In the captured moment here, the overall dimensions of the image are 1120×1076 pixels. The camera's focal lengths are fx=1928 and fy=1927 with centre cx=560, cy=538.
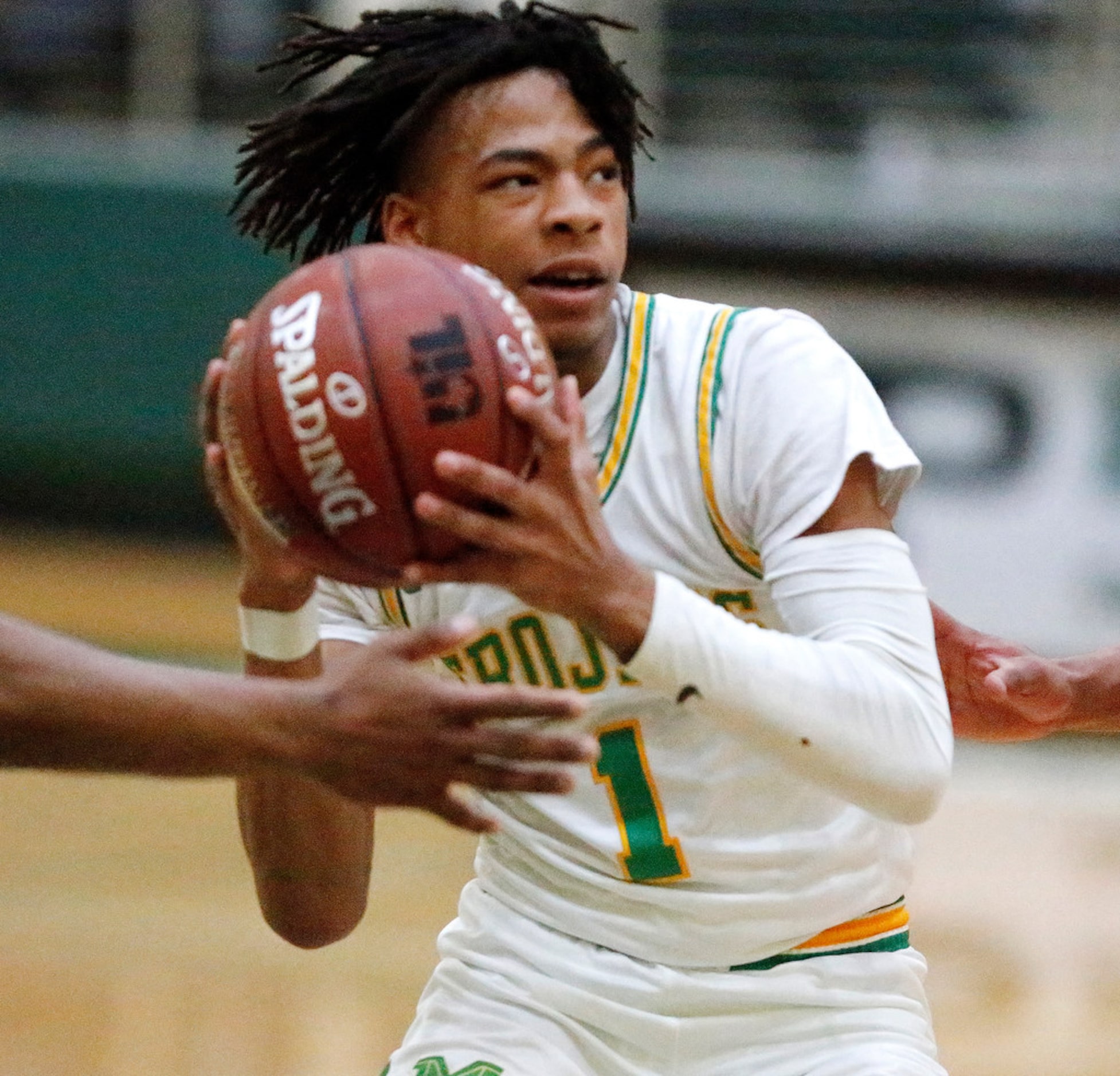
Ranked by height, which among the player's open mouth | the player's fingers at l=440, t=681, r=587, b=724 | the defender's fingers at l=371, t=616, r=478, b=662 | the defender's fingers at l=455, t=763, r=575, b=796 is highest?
the player's open mouth

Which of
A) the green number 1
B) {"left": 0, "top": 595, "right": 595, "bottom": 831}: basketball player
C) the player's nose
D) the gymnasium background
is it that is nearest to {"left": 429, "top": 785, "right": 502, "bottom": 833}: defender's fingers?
{"left": 0, "top": 595, "right": 595, "bottom": 831}: basketball player

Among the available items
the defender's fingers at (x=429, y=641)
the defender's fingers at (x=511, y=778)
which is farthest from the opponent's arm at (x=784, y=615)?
the defender's fingers at (x=511, y=778)

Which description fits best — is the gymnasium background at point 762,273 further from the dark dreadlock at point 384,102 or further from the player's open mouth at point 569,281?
the player's open mouth at point 569,281

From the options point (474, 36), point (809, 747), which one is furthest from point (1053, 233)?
point (809, 747)

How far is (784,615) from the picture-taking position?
2.71m

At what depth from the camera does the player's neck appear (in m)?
3.04

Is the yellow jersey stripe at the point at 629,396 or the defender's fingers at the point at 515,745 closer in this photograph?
the defender's fingers at the point at 515,745

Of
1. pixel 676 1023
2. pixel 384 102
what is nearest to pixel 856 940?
pixel 676 1023

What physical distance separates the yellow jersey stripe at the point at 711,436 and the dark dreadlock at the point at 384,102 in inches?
16.2

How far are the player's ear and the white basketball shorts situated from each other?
1172 millimetres

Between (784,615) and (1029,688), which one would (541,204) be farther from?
(1029,688)

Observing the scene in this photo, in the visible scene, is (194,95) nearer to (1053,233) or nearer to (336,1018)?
(1053,233)

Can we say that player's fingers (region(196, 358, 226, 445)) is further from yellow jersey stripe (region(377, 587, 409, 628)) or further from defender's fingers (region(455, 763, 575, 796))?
defender's fingers (region(455, 763, 575, 796))

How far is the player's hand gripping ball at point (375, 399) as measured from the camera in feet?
7.90
